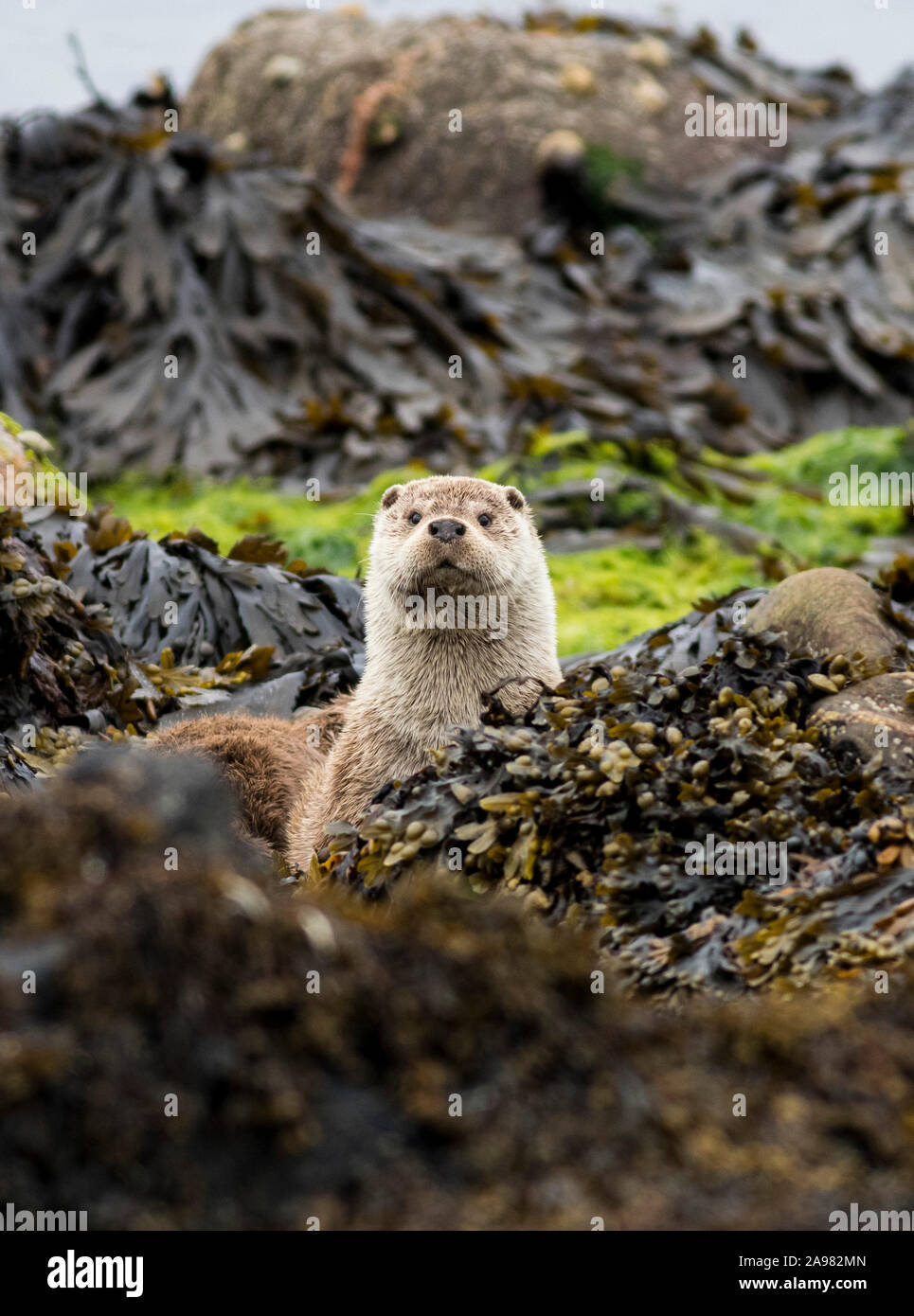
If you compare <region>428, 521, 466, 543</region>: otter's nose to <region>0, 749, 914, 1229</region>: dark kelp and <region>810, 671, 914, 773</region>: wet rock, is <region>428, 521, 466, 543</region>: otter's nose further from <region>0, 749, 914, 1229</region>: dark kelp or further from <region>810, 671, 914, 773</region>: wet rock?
<region>0, 749, 914, 1229</region>: dark kelp

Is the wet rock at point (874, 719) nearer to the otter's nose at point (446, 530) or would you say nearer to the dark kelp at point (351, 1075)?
the otter's nose at point (446, 530)

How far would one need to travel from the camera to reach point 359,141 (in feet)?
53.8

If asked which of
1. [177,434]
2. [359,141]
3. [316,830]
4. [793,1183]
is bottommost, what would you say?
[793,1183]

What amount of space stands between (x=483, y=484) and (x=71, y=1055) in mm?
3406

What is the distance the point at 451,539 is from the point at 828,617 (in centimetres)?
129

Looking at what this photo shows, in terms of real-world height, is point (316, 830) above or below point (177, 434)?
below

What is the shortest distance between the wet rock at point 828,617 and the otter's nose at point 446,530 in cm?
99

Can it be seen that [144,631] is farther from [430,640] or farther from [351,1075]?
[351,1075]

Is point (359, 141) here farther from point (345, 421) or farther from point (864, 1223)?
point (864, 1223)

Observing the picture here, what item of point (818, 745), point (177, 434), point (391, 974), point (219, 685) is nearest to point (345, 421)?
point (177, 434)

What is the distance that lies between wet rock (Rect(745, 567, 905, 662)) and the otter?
2.52 ft

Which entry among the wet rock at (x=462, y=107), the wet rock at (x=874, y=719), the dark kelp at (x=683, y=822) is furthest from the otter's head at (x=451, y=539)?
Result: the wet rock at (x=462, y=107)

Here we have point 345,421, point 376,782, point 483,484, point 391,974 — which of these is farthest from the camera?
point 345,421
